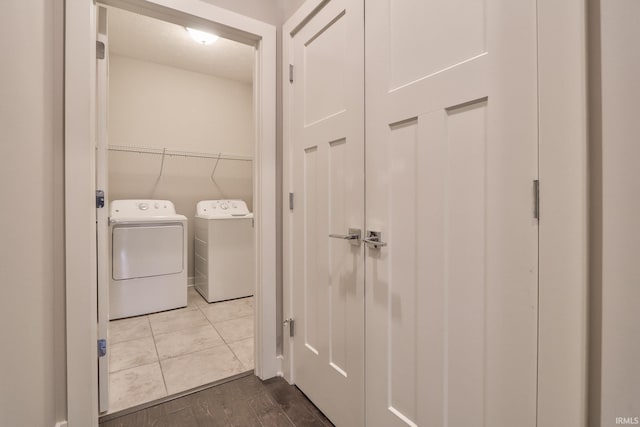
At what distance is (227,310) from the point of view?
110 inches

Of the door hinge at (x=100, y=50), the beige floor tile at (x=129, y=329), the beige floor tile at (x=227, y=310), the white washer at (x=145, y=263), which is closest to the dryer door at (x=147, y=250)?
the white washer at (x=145, y=263)

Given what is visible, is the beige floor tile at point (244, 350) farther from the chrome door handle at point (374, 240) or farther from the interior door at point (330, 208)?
the chrome door handle at point (374, 240)

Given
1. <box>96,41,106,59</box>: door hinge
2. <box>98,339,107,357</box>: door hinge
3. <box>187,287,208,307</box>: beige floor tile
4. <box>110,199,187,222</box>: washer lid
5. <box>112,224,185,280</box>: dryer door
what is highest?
<box>96,41,106,59</box>: door hinge

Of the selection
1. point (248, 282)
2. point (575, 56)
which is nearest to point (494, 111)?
point (575, 56)

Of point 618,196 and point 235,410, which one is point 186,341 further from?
point 618,196

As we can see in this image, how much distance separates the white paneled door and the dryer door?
187cm

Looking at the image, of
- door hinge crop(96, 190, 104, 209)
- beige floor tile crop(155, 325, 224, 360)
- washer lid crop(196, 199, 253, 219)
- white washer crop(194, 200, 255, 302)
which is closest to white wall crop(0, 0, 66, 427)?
door hinge crop(96, 190, 104, 209)

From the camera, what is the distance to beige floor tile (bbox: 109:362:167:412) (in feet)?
4.93

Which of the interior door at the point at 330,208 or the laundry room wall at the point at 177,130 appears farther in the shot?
the laundry room wall at the point at 177,130

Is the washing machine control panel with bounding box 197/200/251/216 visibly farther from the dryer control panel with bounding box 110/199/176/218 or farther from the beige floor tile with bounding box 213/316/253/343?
the beige floor tile with bounding box 213/316/253/343

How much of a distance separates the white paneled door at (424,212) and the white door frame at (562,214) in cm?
2

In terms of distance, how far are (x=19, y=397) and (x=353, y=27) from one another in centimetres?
174

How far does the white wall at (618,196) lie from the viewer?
53 cm

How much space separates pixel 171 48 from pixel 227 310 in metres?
2.75
